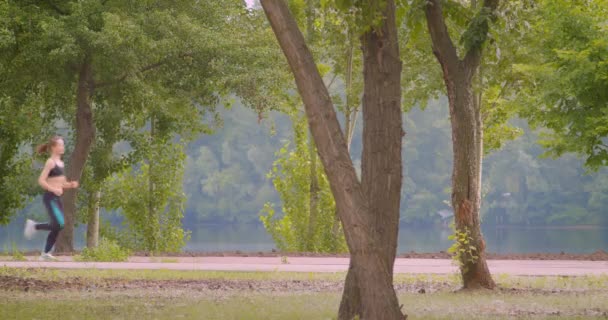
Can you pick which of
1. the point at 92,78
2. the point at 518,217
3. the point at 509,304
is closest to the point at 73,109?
the point at 92,78

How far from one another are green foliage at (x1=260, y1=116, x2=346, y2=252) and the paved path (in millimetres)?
4111

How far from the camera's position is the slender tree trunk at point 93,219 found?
1089 inches

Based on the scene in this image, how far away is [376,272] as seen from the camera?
8.60 m

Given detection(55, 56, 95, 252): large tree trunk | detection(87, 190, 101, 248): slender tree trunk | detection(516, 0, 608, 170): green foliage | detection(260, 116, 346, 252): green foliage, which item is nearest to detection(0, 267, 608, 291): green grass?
detection(516, 0, 608, 170): green foliage

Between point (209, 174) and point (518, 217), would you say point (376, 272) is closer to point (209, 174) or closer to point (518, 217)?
point (209, 174)

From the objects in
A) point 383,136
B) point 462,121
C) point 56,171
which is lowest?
point 383,136

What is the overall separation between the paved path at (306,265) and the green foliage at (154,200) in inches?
193

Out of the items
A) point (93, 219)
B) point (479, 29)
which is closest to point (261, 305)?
point (479, 29)

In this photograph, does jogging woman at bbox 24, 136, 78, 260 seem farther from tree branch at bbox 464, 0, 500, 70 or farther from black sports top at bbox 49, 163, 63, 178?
tree branch at bbox 464, 0, 500, 70

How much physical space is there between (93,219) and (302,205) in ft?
20.5

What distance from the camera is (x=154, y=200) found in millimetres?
27062

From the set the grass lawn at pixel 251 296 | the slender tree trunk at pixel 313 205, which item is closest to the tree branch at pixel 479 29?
the grass lawn at pixel 251 296

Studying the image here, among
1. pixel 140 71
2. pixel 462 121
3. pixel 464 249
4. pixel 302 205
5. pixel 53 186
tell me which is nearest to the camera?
pixel 462 121

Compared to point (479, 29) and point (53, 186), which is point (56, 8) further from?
point (479, 29)
